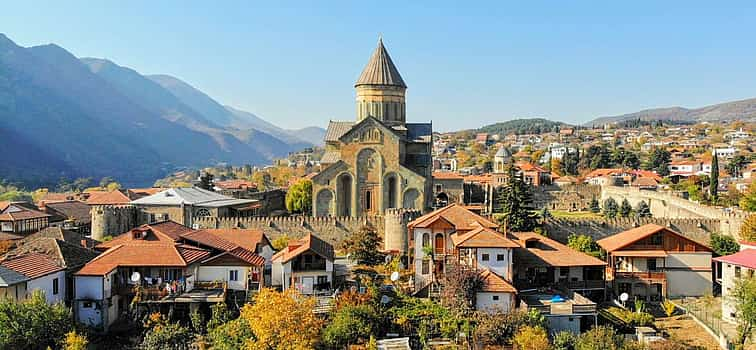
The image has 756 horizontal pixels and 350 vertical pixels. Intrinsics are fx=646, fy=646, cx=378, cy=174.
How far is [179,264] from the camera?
2484 centimetres

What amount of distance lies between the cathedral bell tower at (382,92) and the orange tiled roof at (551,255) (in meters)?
17.8

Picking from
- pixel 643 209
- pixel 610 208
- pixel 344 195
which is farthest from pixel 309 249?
pixel 610 208

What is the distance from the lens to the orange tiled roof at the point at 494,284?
24.3m

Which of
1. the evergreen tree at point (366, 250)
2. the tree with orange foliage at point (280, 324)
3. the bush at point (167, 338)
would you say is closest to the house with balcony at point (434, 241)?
the evergreen tree at point (366, 250)

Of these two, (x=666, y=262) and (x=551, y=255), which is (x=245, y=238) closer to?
(x=551, y=255)

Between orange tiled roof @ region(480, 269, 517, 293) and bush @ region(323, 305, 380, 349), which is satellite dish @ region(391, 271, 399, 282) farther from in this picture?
bush @ region(323, 305, 380, 349)

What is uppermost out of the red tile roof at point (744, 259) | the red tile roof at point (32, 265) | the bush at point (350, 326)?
the red tile roof at point (32, 265)

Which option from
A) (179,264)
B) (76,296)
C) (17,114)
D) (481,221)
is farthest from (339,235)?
(17,114)

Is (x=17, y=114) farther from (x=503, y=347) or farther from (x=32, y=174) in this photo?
(x=503, y=347)

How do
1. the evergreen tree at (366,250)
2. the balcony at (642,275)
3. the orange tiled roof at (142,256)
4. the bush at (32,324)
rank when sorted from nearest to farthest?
the bush at (32,324) < the orange tiled roof at (142,256) < the balcony at (642,275) < the evergreen tree at (366,250)

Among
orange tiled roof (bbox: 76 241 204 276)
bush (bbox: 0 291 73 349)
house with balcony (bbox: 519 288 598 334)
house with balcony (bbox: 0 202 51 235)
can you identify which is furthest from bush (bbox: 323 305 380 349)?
house with balcony (bbox: 0 202 51 235)

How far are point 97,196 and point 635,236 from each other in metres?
43.5

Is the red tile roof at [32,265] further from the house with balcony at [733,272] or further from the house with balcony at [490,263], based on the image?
the house with balcony at [733,272]

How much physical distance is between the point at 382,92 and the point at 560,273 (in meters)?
21.1
